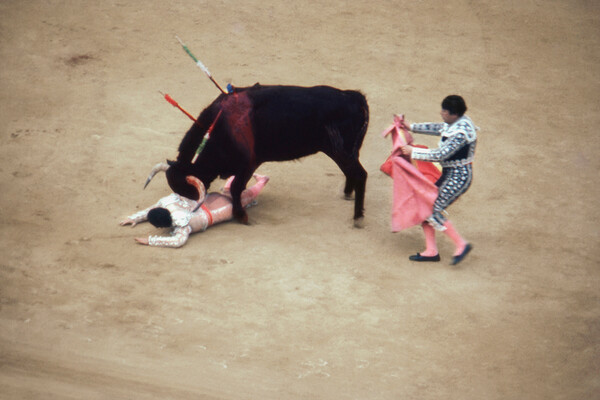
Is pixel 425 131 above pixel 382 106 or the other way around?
above

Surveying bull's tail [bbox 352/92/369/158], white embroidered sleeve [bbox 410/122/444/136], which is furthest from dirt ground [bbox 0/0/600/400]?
white embroidered sleeve [bbox 410/122/444/136]

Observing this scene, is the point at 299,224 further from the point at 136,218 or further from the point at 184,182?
the point at 136,218

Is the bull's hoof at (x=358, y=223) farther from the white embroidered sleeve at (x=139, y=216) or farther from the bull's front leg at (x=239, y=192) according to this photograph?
the white embroidered sleeve at (x=139, y=216)

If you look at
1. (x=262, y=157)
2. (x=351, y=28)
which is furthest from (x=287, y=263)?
(x=351, y=28)

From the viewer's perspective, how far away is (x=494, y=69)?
10195 millimetres

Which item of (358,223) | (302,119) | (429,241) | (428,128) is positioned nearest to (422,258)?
(429,241)

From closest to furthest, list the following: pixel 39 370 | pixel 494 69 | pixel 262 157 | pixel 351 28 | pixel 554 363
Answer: pixel 39 370 → pixel 554 363 → pixel 262 157 → pixel 494 69 → pixel 351 28

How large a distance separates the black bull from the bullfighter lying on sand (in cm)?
9

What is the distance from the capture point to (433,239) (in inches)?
259

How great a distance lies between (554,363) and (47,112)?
5.94m

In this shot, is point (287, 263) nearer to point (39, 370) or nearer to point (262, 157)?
point (262, 157)

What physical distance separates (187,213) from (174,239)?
272 millimetres

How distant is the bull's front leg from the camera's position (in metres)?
6.82

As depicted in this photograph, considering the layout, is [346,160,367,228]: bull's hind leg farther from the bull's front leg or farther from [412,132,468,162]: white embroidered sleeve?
the bull's front leg
